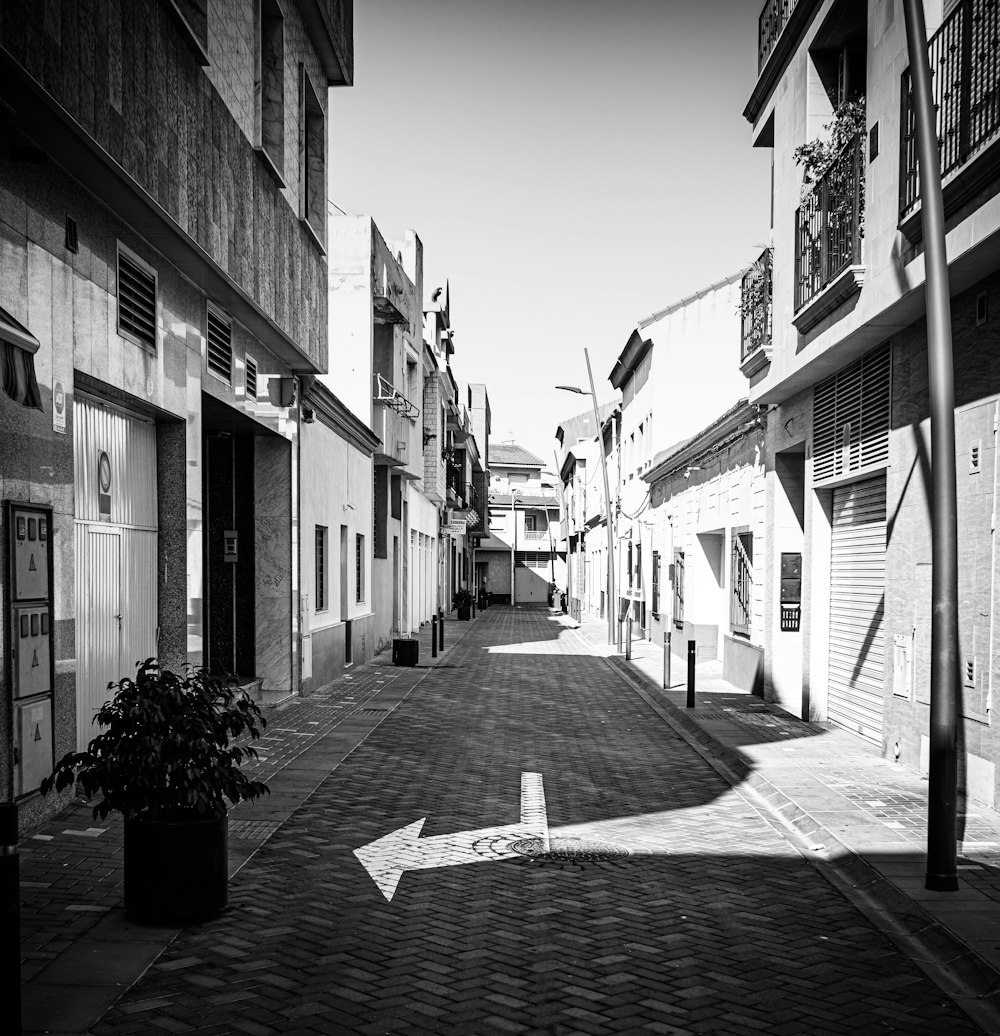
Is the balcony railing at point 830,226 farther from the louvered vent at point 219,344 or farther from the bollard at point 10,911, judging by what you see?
the bollard at point 10,911

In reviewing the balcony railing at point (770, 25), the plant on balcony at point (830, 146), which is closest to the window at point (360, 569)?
the balcony railing at point (770, 25)

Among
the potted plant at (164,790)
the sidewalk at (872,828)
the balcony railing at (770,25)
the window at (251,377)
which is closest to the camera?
the sidewalk at (872,828)

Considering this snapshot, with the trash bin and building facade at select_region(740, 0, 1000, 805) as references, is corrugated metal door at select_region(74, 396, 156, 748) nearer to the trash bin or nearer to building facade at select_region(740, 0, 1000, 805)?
building facade at select_region(740, 0, 1000, 805)

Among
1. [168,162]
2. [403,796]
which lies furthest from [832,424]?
[168,162]

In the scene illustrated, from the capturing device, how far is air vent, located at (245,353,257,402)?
13344mm

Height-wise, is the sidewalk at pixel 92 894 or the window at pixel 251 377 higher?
the window at pixel 251 377

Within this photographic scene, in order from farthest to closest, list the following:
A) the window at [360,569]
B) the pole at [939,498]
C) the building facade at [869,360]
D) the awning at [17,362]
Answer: the window at [360,569] → the building facade at [869,360] → the pole at [939,498] → the awning at [17,362]

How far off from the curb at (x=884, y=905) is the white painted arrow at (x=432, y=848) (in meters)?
1.96

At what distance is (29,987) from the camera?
4.64 m

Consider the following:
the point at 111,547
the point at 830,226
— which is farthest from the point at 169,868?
the point at 830,226

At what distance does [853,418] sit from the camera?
12141 millimetres

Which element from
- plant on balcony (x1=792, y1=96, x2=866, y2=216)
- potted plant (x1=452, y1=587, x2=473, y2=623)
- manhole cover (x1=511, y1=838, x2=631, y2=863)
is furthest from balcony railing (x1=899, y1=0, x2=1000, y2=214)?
potted plant (x1=452, y1=587, x2=473, y2=623)

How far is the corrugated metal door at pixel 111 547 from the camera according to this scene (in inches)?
340

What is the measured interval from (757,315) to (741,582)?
5.07 metres
